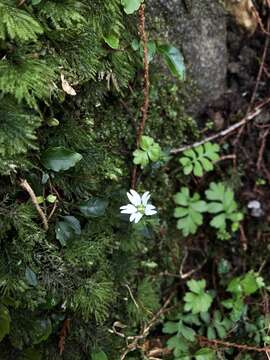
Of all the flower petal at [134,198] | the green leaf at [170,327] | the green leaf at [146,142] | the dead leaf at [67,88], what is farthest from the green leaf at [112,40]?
the green leaf at [170,327]

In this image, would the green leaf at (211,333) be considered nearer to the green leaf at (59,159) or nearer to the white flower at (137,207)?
the white flower at (137,207)

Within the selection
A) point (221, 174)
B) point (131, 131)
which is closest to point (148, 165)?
point (131, 131)

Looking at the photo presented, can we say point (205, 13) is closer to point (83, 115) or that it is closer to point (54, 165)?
point (83, 115)

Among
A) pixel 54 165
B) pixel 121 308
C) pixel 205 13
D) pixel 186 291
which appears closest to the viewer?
pixel 54 165

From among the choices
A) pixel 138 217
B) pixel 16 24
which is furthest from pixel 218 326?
pixel 16 24

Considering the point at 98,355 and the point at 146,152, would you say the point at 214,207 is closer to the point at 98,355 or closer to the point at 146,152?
the point at 146,152
